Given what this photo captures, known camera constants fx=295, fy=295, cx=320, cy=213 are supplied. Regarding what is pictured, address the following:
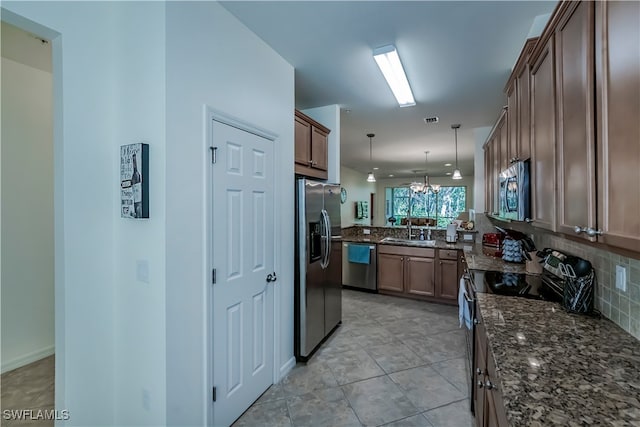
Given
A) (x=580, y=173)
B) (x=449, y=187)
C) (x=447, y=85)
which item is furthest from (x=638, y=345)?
(x=449, y=187)

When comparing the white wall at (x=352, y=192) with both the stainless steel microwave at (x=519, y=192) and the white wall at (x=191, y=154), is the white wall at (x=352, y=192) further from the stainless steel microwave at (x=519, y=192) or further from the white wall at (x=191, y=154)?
the white wall at (x=191, y=154)

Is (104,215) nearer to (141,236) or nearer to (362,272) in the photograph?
(141,236)

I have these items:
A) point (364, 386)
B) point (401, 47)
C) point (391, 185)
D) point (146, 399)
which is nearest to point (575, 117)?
point (401, 47)

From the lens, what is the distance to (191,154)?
5.45ft

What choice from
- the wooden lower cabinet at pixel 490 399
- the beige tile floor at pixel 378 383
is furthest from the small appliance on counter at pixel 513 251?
the wooden lower cabinet at pixel 490 399

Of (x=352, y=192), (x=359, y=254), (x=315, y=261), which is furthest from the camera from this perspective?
(x=352, y=192)

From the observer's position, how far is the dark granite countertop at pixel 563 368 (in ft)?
2.70

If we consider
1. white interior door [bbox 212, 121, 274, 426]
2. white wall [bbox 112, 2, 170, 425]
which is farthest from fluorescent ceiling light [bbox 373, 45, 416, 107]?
white wall [bbox 112, 2, 170, 425]

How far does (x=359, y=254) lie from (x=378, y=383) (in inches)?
105

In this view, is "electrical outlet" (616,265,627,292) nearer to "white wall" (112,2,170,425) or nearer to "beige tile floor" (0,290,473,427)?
"beige tile floor" (0,290,473,427)

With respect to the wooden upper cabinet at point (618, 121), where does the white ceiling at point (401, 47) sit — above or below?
above

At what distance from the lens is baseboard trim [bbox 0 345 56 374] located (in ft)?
8.17

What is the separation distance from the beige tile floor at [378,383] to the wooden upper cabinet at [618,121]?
1803mm

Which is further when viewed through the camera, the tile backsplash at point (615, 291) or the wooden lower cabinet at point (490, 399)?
the tile backsplash at point (615, 291)
